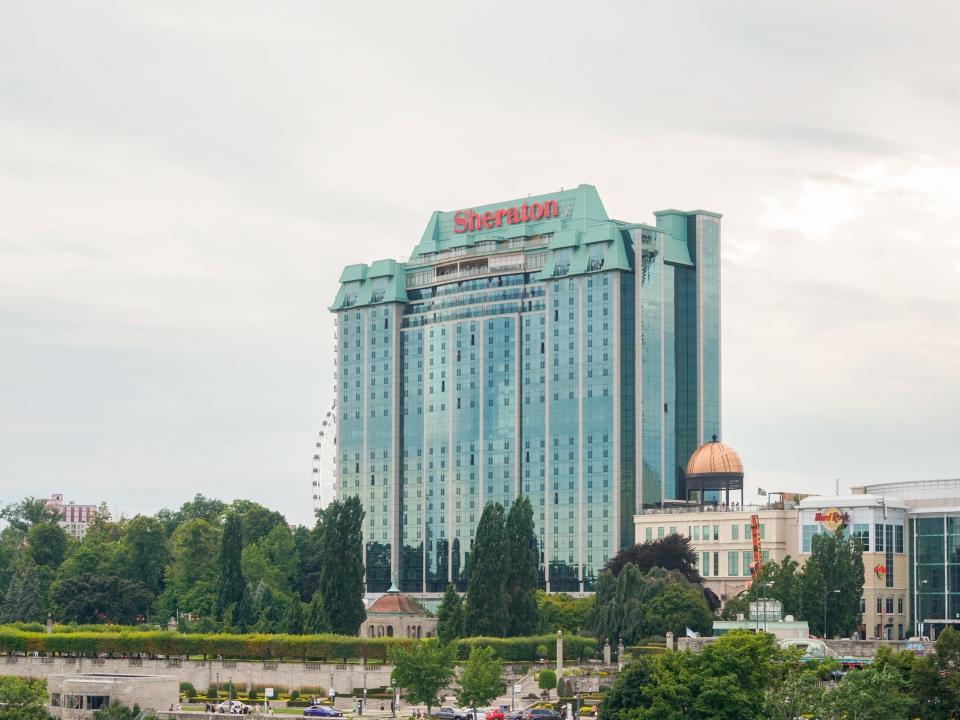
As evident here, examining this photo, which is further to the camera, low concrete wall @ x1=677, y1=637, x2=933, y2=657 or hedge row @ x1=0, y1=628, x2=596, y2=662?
hedge row @ x1=0, y1=628, x2=596, y2=662

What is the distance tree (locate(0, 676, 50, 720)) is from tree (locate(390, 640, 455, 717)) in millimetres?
34336

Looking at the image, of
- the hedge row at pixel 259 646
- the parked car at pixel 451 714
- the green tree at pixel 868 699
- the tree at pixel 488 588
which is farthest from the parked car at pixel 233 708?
the green tree at pixel 868 699

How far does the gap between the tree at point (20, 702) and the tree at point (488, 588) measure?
4772 cm

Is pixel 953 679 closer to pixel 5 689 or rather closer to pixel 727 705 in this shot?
pixel 727 705

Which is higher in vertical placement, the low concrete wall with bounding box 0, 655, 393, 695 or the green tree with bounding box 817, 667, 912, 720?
the green tree with bounding box 817, 667, 912, 720

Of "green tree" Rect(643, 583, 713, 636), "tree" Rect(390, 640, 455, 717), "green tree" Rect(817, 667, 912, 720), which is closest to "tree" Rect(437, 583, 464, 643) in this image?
"green tree" Rect(643, 583, 713, 636)

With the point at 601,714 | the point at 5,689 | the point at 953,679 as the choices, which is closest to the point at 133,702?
the point at 5,689

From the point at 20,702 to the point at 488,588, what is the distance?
5306cm

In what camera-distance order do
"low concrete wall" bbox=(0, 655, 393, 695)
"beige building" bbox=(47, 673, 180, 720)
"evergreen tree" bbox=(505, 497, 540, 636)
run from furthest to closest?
1. "evergreen tree" bbox=(505, 497, 540, 636)
2. "low concrete wall" bbox=(0, 655, 393, 695)
3. "beige building" bbox=(47, 673, 180, 720)

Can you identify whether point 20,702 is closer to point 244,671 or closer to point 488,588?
point 244,671

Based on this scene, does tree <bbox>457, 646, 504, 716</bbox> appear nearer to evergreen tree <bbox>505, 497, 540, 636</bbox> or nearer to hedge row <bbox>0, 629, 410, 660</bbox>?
hedge row <bbox>0, 629, 410, 660</bbox>

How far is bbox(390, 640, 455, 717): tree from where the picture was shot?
164m

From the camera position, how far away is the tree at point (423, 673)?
164m

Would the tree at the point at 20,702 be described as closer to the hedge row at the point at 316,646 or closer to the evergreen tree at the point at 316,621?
the hedge row at the point at 316,646
